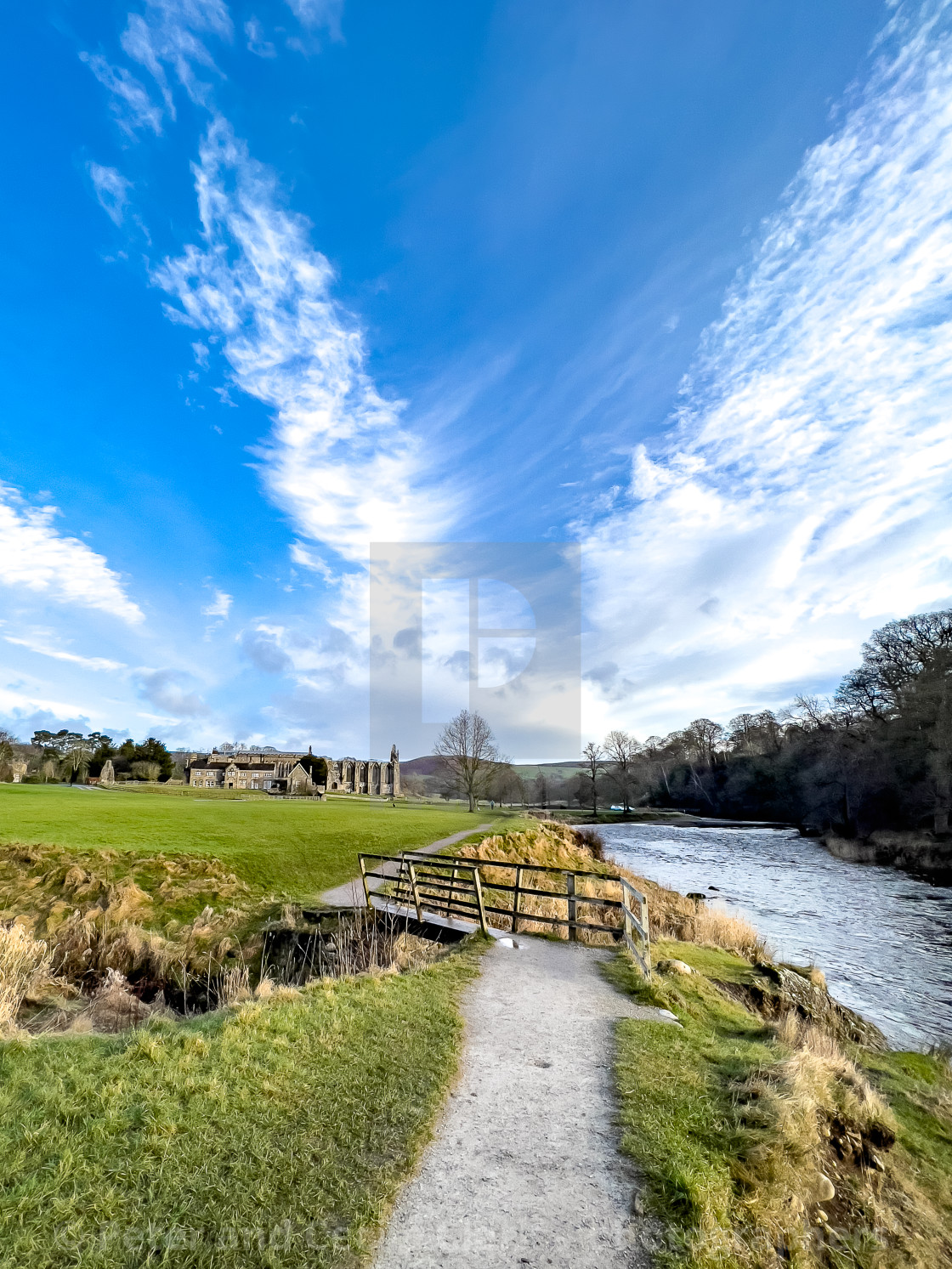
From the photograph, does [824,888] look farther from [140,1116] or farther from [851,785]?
[140,1116]

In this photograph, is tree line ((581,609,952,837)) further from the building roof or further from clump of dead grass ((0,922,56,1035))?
the building roof

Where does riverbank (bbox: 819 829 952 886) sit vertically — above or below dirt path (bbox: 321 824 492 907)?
below

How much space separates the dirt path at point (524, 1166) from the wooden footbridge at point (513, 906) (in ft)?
11.6

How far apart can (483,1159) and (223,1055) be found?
313cm

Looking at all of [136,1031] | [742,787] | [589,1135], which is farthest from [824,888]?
[742,787]

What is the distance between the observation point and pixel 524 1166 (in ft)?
15.8

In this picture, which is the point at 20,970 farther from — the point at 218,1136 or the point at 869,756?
the point at 869,756

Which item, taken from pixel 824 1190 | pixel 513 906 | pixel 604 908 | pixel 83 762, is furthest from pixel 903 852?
pixel 83 762

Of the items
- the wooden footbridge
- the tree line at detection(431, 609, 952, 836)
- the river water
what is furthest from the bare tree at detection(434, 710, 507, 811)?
the wooden footbridge

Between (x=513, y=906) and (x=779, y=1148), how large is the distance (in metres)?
10.6

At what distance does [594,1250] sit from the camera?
157 inches

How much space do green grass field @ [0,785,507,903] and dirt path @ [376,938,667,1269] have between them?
40.7ft

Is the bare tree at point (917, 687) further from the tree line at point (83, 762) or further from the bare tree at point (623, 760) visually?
the tree line at point (83, 762)

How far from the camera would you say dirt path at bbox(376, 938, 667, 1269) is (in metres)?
3.96
